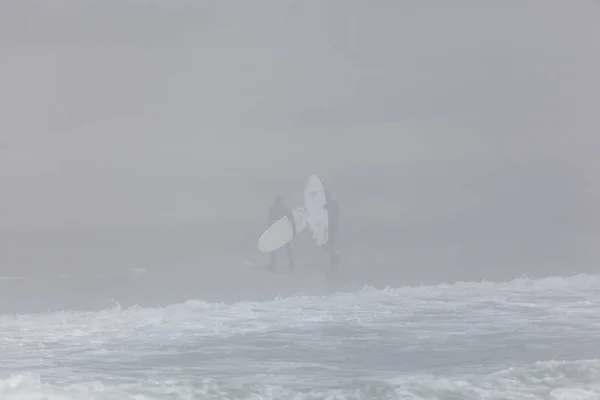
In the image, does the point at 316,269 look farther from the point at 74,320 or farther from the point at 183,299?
the point at 74,320

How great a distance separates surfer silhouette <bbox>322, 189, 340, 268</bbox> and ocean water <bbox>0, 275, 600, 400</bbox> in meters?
0.15

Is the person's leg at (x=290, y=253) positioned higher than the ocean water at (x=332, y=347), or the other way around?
the person's leg at (x=290, y=253)

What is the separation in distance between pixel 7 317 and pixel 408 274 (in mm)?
1662

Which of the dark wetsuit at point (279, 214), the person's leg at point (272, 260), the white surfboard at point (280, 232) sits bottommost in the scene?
the person's leg at point (272, 260)

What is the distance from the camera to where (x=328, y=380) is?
238cm

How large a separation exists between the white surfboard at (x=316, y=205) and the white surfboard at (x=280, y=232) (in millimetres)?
29

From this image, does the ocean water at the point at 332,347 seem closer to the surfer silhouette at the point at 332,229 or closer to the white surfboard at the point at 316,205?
the surfer silhouette at the point at 332,229

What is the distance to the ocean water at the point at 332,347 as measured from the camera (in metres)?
2.35

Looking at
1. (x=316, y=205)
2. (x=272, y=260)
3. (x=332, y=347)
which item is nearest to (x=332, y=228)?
(x=316, y=205)

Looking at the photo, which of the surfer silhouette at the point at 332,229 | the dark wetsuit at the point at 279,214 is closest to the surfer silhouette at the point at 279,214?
the dark wetsuit at the point at 279,214

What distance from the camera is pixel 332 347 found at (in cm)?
253

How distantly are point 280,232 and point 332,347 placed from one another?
511 mm

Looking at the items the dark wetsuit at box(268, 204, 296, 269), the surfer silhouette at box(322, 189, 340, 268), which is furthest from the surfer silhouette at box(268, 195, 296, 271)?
the surfer silhouette at box(322, 189, 340, 268)

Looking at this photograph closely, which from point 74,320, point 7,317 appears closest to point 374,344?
point 74,320
